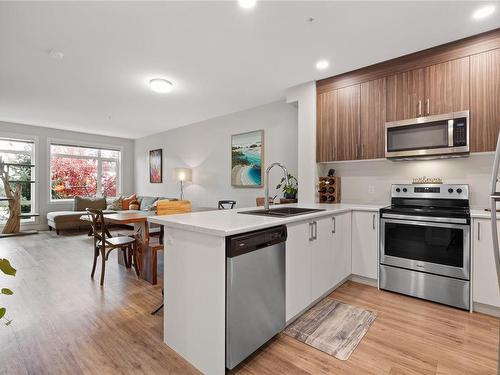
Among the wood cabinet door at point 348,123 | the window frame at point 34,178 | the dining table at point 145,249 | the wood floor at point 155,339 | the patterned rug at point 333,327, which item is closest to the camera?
the wood floor at point 155,339

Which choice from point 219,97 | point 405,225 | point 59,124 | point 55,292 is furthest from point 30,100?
point 405,225

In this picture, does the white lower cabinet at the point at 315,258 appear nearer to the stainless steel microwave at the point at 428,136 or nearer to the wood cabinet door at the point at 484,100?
the stainless steel microwave at the point at 428,136

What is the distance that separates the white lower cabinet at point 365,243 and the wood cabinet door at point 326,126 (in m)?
0.95

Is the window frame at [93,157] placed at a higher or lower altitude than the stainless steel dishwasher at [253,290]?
higher

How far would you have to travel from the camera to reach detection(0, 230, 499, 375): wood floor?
1614 millimetres

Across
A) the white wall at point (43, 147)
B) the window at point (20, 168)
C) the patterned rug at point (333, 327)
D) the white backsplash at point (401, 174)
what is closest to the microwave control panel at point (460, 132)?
the white backsplash at point (401, 174)

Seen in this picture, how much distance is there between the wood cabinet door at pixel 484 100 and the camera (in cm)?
242

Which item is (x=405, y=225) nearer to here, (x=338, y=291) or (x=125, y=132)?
(x=338, y=291)

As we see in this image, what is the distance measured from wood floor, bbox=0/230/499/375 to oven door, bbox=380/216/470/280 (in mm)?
358

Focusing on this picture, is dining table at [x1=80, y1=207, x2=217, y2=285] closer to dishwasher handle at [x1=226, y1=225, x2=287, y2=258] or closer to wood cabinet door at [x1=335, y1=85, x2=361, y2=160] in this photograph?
dishwasher handle at [x1=226, y1=225, x2=287, y2=258]

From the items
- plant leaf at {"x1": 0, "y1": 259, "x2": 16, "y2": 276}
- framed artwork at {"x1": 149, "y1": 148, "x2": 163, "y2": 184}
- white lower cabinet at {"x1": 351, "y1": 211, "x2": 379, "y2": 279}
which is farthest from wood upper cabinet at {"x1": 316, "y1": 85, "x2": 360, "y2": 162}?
framed artwork at {"x1": 149, "y1": 148, "x2": 163, "y2": 184}

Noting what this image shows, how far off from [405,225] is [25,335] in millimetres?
3396

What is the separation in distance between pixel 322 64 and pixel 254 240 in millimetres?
2520

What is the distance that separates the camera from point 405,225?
258 cm
